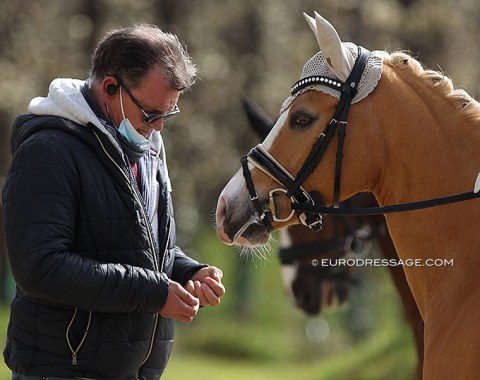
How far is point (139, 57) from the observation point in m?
3.92

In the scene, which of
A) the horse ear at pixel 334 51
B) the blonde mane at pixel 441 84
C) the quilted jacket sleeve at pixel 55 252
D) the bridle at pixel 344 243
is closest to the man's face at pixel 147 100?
the quilted jacket sleeve at pixel 55 252

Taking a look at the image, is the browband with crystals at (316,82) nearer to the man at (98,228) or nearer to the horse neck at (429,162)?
the horse neck at (429,162)

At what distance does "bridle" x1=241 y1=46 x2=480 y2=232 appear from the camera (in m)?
4.10

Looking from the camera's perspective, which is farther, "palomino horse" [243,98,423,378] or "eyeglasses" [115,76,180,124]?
"palomino horse" [243,98,423,378]

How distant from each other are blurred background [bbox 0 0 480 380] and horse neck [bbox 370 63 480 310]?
381 inches

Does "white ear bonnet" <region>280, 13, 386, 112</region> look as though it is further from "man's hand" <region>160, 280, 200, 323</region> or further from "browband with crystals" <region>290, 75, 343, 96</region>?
"man's hand" <region>160, 280, 200, 323</region>

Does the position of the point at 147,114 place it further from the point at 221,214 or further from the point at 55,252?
the point at 55,252

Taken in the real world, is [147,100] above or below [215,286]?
above

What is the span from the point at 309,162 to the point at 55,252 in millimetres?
1158

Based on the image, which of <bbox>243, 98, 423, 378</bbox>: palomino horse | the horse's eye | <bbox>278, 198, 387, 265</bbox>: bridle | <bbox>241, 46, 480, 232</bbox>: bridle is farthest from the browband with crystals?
<bbox>278, 198, 387, 265</bbox>: bridle

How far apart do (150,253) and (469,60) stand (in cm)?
1493

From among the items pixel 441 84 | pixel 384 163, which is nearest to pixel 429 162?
pixel 384 163

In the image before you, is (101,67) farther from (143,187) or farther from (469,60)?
(469,60)

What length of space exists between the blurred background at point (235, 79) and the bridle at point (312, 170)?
9.71 meters
